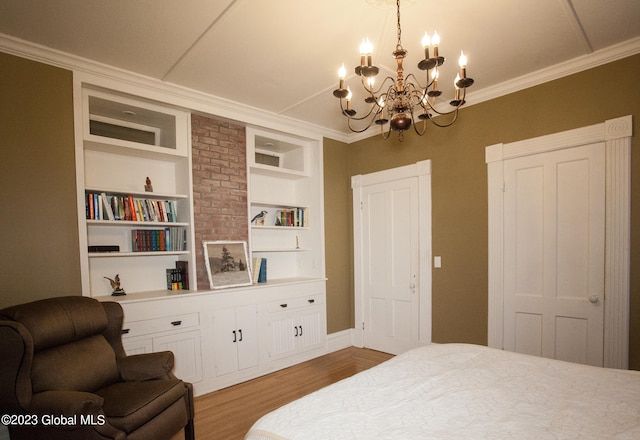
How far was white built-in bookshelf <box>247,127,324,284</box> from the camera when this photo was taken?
13.4ft

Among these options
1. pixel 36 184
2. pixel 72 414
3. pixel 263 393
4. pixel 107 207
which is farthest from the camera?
pixel 263 393

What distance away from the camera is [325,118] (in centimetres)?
386

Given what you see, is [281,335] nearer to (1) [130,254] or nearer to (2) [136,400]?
(1) [130,254]

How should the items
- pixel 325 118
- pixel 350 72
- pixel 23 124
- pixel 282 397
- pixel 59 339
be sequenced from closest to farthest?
pixel 59 339
pixel 23 124
pixel 350 72
pixel 282 397
pixel 325 118

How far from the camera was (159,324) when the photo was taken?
279cm

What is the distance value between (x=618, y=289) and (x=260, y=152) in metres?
3.75

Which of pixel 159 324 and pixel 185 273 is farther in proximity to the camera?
pixel 185 273

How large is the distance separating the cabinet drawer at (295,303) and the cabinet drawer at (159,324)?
33.2 inches

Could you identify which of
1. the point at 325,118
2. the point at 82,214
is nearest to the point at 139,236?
the point at 82,214

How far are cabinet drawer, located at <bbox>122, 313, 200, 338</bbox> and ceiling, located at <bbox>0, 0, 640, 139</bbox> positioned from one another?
2075 millimetres

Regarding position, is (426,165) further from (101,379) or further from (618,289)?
(101,379)

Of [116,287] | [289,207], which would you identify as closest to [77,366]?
[116,287]

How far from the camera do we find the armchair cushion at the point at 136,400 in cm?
172

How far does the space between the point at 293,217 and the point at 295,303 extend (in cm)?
107
